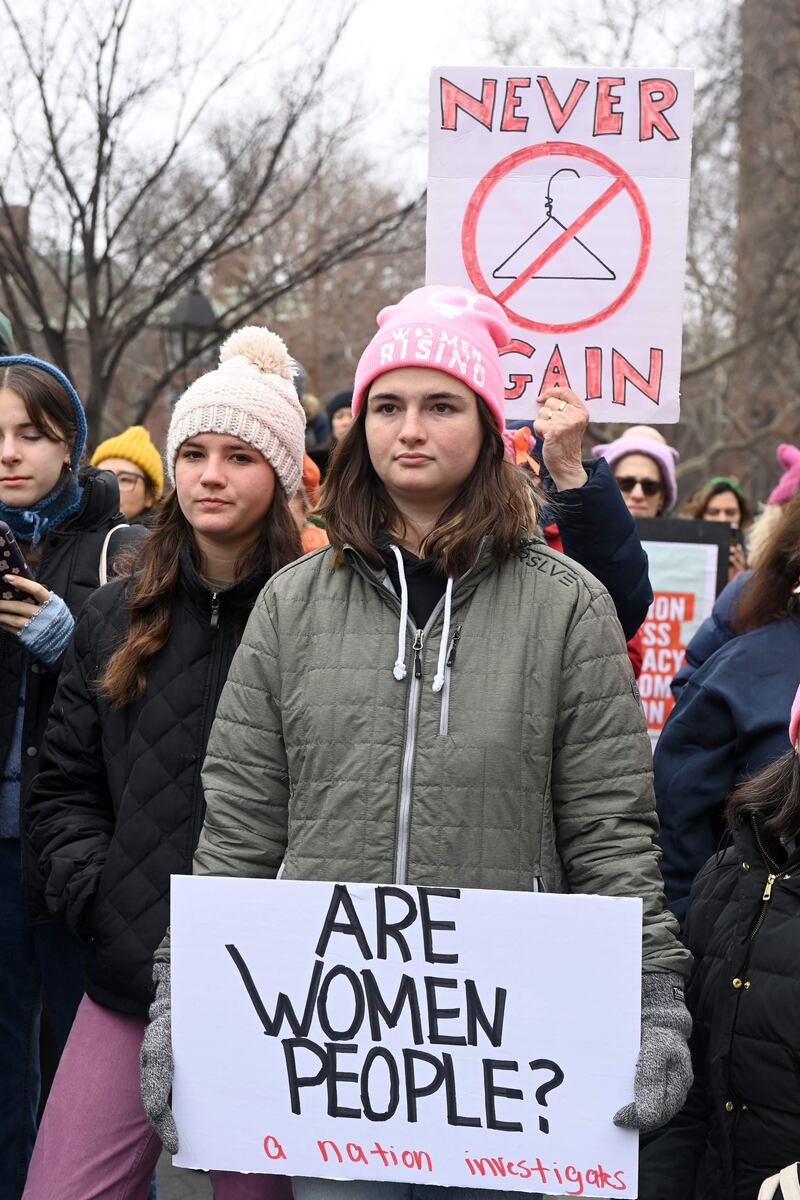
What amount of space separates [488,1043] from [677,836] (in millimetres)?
1111

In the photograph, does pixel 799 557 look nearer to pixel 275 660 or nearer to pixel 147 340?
pixel 275 660

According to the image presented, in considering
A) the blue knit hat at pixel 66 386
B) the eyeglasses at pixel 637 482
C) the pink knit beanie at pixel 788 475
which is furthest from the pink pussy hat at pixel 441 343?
the eyeglasses at pixel 637 482

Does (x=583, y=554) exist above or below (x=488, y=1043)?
above

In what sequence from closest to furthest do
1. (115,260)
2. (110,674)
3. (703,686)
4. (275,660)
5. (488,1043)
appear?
1. (488,1043)
2. (275,660)
3. (110,674)
4. (703,686)
5. (115,260)

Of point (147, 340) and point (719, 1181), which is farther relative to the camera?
point (147, 340)

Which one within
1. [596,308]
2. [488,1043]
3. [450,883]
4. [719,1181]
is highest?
[596,308]

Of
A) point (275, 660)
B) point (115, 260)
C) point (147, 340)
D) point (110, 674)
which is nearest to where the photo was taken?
point (275, 660)

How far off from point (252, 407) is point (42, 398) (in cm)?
75

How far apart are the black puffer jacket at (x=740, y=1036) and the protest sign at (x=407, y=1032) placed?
0.31 metres

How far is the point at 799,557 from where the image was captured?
3158mm

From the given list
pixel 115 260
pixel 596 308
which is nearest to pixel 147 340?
pixel 115 260

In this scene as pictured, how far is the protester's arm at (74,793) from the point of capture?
2.77 metres

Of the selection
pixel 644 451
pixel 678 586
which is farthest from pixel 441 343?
pixel 678 586

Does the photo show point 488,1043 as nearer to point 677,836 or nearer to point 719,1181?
point 719,1181
